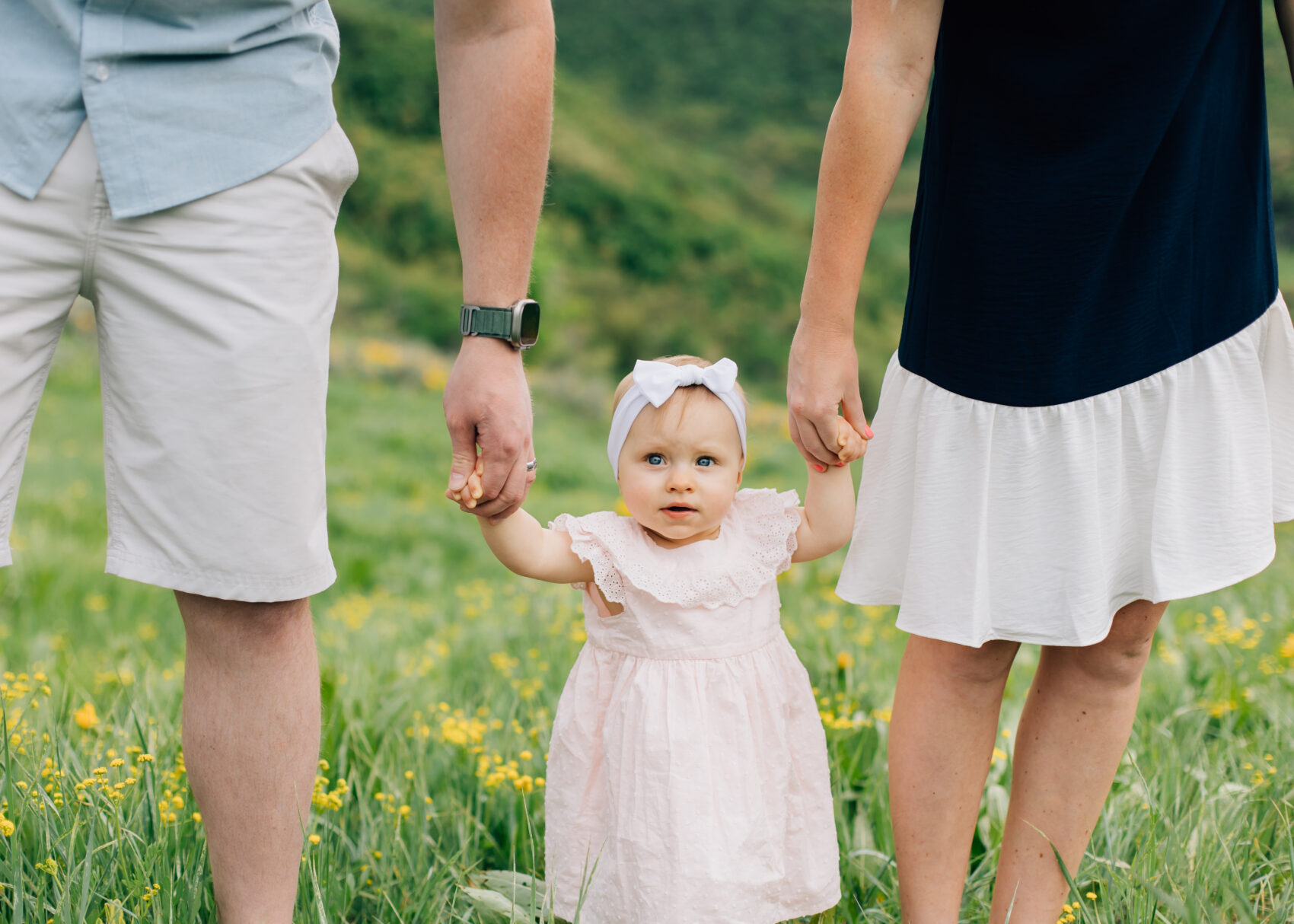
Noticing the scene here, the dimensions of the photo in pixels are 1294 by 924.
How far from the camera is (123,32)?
1260 mm

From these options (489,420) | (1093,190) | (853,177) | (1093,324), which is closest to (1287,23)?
(1093,190)

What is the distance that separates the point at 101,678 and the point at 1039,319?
7.89ft

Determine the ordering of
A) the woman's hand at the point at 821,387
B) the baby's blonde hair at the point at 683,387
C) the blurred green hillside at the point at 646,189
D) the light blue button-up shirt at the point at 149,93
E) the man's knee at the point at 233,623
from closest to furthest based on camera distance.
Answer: the light blue button-up shirt at the point at 149,93 < the man's knee at the point at 233,623 < the woman's hand at the point at 821,387 < the baby's blonde hair at the point at 683,387 < the blurred green hillside at the point at 646,189

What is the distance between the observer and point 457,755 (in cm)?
235

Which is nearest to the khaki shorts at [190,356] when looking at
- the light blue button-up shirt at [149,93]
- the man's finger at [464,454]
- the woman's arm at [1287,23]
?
the light blue button-up shirt at [149,93]

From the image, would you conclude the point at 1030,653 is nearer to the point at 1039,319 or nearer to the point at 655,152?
the point at 1039,319

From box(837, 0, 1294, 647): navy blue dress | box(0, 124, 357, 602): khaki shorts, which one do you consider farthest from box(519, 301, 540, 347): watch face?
box(837, 0, 1294, 647): navy blue dress

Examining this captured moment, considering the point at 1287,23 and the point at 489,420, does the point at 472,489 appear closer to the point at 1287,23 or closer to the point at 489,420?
the point at 489,420

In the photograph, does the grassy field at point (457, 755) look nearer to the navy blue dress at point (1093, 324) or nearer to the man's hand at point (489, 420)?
the navy blue dress at point (1093, 324)

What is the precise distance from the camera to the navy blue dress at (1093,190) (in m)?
1.43

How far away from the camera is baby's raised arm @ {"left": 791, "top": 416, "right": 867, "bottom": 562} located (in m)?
1.69

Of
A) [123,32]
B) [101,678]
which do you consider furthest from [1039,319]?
[101,678]

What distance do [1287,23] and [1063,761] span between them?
3.53 feet

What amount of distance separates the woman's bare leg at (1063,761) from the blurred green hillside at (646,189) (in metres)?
9.30
